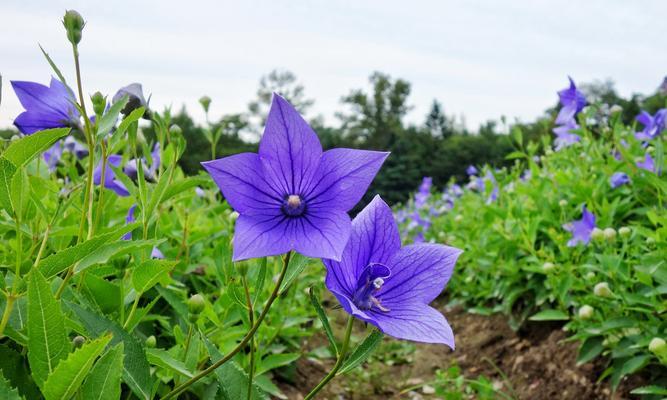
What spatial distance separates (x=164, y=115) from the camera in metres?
1.41

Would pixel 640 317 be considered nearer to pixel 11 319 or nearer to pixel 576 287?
pixel 576 287

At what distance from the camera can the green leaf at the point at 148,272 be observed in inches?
36.7

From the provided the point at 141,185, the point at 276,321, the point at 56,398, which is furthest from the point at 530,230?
the point at 56,398

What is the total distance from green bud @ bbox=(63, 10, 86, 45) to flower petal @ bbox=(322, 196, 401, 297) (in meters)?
0.54

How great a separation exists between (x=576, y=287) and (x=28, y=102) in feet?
7.49

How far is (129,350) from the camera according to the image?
92 cm

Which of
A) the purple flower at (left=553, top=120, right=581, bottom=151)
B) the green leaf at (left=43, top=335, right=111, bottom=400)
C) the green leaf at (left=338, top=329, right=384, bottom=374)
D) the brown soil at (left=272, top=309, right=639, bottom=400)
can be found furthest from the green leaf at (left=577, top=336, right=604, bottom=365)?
the green leaf at (left=43, top=335, right=111, bottom=400)

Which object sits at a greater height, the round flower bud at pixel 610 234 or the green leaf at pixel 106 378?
the green leaf at pixel 106 378

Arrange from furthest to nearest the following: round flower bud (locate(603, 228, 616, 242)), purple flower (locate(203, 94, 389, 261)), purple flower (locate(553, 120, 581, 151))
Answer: purple flower (locate(553, 120, 581, 151)), round flower bud (locate(603, 228, 616, 242)), purple flower (locate(203, 94, 389, 261))

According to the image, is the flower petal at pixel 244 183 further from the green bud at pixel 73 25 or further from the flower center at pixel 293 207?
the green bud at pixel 73 25

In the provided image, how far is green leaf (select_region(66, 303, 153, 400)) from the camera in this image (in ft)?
2.89

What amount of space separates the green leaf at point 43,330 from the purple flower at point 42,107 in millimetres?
598

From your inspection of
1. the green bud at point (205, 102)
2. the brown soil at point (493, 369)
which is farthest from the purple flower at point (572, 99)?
the green bud at point (205, 102)

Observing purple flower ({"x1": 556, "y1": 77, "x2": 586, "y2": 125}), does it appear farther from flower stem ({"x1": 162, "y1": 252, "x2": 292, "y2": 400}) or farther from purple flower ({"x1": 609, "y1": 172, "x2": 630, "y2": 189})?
flower stem ({"x1": 162, "y1": 252, "x2": 292, "y2": 400})
